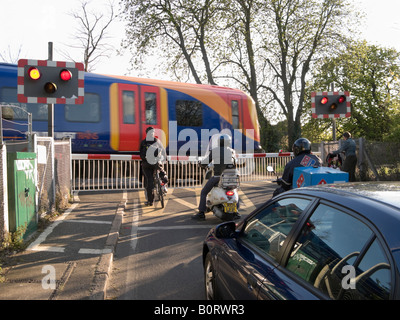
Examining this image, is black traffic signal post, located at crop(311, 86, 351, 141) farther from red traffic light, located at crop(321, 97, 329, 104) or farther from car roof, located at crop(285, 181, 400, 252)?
car roof, located at crop(285, 181, 400, 252)

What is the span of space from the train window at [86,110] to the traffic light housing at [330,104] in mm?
6670

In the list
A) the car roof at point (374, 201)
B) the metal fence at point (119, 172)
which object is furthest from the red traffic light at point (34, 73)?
the car roof at point (374, 201)

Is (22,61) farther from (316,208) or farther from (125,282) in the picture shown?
(316,208)

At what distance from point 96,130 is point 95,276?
28.0 ft

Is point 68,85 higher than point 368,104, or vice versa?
point 368,104

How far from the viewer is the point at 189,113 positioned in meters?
13.8

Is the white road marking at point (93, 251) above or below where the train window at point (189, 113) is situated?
below

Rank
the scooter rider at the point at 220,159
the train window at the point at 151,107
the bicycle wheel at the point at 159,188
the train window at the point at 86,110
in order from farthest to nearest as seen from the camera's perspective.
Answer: the train window at the point at 151,107 < the train window at the point at 86,110 < the bicycle wheel at the point at 159,188 < the scooter rider at the point at 220,159

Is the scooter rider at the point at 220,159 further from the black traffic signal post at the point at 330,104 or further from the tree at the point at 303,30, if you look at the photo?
the tree at the point at 303,30

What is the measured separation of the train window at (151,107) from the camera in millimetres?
12945

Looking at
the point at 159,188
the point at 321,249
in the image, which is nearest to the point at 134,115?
the point at 159,188

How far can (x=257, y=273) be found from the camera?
2.35 meters

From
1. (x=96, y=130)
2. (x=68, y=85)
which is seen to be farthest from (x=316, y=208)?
(x=96, y=130)

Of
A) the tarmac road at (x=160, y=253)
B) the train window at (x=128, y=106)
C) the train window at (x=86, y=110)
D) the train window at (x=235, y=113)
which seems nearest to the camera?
the tarmac road at (x=160, y=253)
